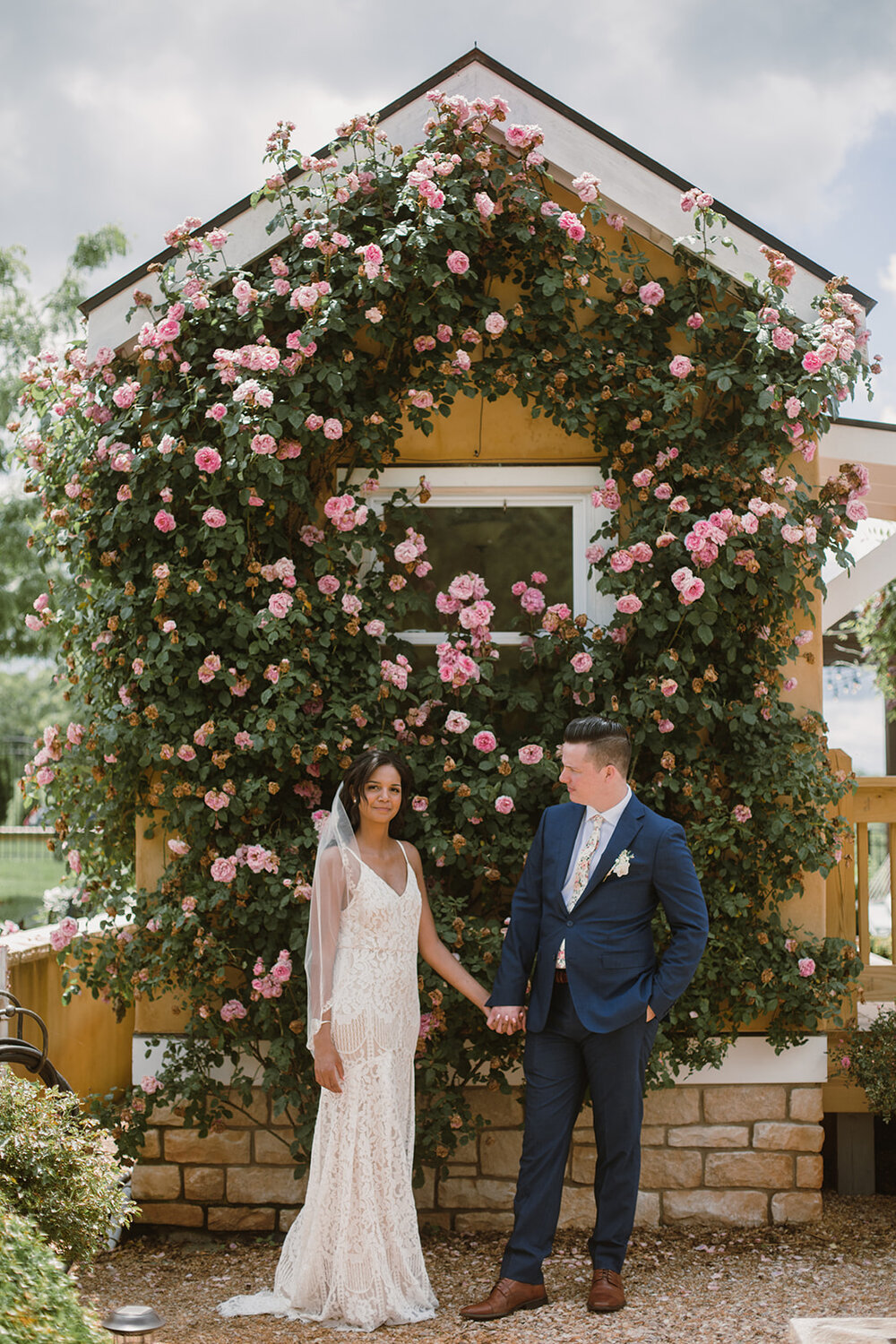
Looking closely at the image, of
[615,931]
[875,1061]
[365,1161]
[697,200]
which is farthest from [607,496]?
[365,1161]

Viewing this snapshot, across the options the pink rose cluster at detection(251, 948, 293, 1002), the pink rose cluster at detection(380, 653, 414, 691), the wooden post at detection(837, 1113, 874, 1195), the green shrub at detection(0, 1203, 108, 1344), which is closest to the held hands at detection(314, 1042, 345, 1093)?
the pink rose cluster at detection(251, 948, 293, 1002)

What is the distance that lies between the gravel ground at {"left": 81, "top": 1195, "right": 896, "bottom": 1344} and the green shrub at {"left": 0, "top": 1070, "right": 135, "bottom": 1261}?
244mm

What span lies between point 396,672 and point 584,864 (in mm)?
1281

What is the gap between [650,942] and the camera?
4.11 meters

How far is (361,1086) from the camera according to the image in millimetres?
4066

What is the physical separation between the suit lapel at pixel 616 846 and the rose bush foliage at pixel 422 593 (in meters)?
0.79

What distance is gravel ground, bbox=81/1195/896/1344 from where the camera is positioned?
3885 millimetres

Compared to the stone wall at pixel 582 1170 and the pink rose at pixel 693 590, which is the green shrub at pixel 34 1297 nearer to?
the stone wall at pixel 582 1170

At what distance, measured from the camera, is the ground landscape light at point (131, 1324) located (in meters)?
2.75

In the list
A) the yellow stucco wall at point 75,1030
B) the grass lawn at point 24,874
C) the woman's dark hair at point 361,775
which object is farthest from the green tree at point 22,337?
the woman's dark hair at point 361,775

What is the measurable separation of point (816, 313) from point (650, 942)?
297cm

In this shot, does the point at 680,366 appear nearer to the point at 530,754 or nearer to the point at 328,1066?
the point at 530,754

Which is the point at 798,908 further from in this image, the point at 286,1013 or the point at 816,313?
the point at 816,313

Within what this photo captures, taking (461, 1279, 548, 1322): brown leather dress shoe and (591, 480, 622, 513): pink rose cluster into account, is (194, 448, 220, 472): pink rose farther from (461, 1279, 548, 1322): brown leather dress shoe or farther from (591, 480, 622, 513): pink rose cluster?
(461, 1279, 548, 1322): brown leather dress shoe
